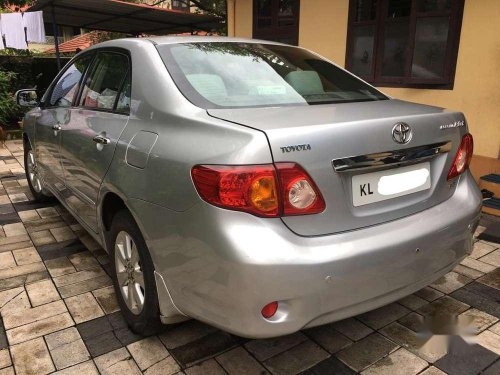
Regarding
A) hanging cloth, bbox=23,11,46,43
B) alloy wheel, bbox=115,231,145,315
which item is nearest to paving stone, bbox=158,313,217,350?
alloy wheel, bbox=115,231,145,315

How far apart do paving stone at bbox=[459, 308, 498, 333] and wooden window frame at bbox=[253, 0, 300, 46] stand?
5.35 m

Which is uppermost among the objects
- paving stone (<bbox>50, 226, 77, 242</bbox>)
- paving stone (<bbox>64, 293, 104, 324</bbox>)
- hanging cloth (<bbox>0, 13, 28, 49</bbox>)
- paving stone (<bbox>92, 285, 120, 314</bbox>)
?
hanging cloth (<bbox>0, 13, 28, 49</bbox>)

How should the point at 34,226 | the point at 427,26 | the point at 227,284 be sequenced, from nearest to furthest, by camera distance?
the point at 227,284 < the point at 34,226 < the point at 427,26

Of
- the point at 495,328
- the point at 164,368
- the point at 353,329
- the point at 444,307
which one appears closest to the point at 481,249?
the point at 444,307

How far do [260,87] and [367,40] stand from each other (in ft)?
13.3

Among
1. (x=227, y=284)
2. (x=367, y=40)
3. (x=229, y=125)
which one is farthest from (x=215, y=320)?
(x=367, y=40)

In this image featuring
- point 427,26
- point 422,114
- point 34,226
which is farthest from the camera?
point 427,26

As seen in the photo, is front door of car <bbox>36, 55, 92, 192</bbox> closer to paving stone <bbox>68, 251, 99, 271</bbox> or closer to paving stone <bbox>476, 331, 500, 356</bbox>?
paving stone <bbox>68, 251, 99, 271</bbox>

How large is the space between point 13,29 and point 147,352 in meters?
7.71

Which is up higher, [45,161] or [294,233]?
[294,233]

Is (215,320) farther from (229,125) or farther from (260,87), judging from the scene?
(260,87)

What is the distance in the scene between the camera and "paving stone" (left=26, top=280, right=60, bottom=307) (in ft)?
9.12

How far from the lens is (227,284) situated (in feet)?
5.42

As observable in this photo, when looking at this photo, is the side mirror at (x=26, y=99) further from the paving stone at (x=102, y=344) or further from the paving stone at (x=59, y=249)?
the paving stone at (x=102, y=344)
